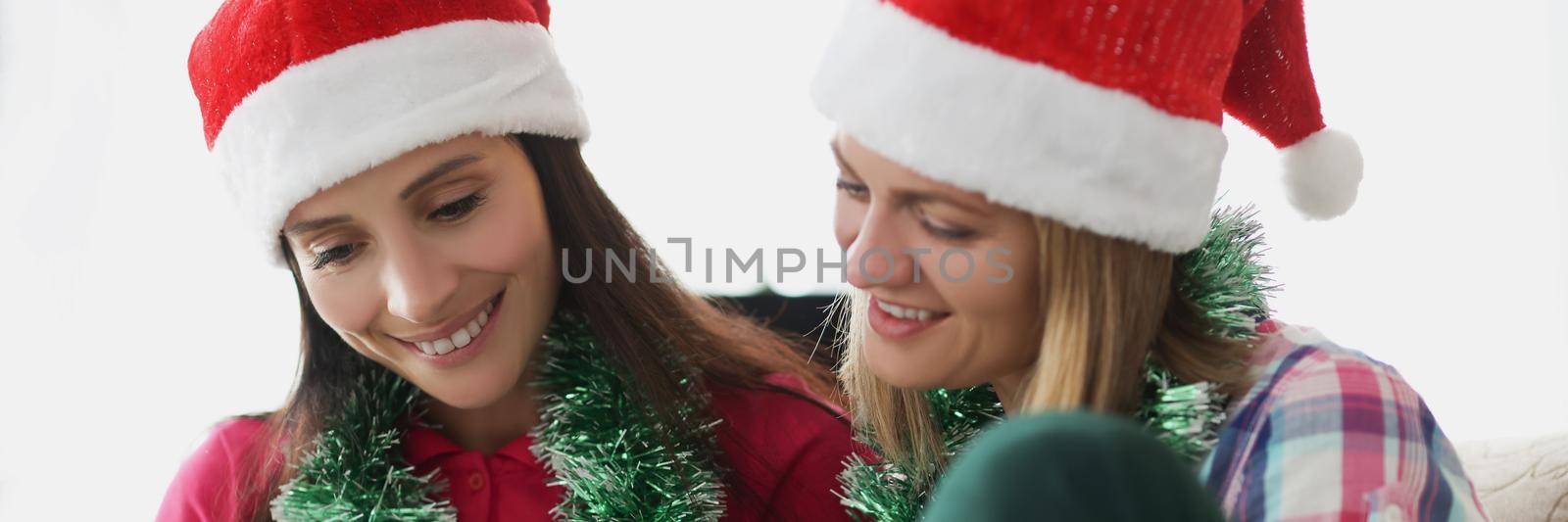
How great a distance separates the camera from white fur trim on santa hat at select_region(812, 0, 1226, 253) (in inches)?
38.6

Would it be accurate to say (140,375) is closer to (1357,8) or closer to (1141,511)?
(1141,511)

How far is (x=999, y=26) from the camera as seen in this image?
0.99m

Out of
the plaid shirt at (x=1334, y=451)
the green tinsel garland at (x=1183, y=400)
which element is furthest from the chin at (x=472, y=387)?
the plaid shirt at (x=1334, y=451)

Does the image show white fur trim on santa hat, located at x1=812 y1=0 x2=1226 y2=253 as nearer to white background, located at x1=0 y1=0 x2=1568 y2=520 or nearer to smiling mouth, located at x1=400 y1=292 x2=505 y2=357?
smiling mouth, located at x1=400 y1=292 x2=505 y2=357

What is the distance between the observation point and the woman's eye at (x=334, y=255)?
1.37 m

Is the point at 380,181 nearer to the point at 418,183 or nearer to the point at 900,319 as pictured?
the point at 418,183

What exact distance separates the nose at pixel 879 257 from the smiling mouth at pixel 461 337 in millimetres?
519

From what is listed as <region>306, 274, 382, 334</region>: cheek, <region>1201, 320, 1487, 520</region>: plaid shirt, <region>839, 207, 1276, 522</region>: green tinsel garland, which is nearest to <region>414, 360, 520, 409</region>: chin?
<region>306, 274, 382, 334</region>: cheek

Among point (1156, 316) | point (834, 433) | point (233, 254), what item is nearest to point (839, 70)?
point (1156, 316)

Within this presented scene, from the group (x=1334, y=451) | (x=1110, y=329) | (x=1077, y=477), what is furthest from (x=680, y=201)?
(x=1077, y=477)

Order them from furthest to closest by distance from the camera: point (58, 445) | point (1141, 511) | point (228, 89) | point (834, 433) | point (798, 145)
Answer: point (798, 145)
point (58, 445)
point (834, 433)
point (228, 89)
point (1141, 511)

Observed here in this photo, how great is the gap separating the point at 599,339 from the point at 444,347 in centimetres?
19

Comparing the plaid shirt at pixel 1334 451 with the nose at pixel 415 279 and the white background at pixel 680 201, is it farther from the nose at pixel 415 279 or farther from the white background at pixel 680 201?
the white background at pixel 680 201

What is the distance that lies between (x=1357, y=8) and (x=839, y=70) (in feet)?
7.41
